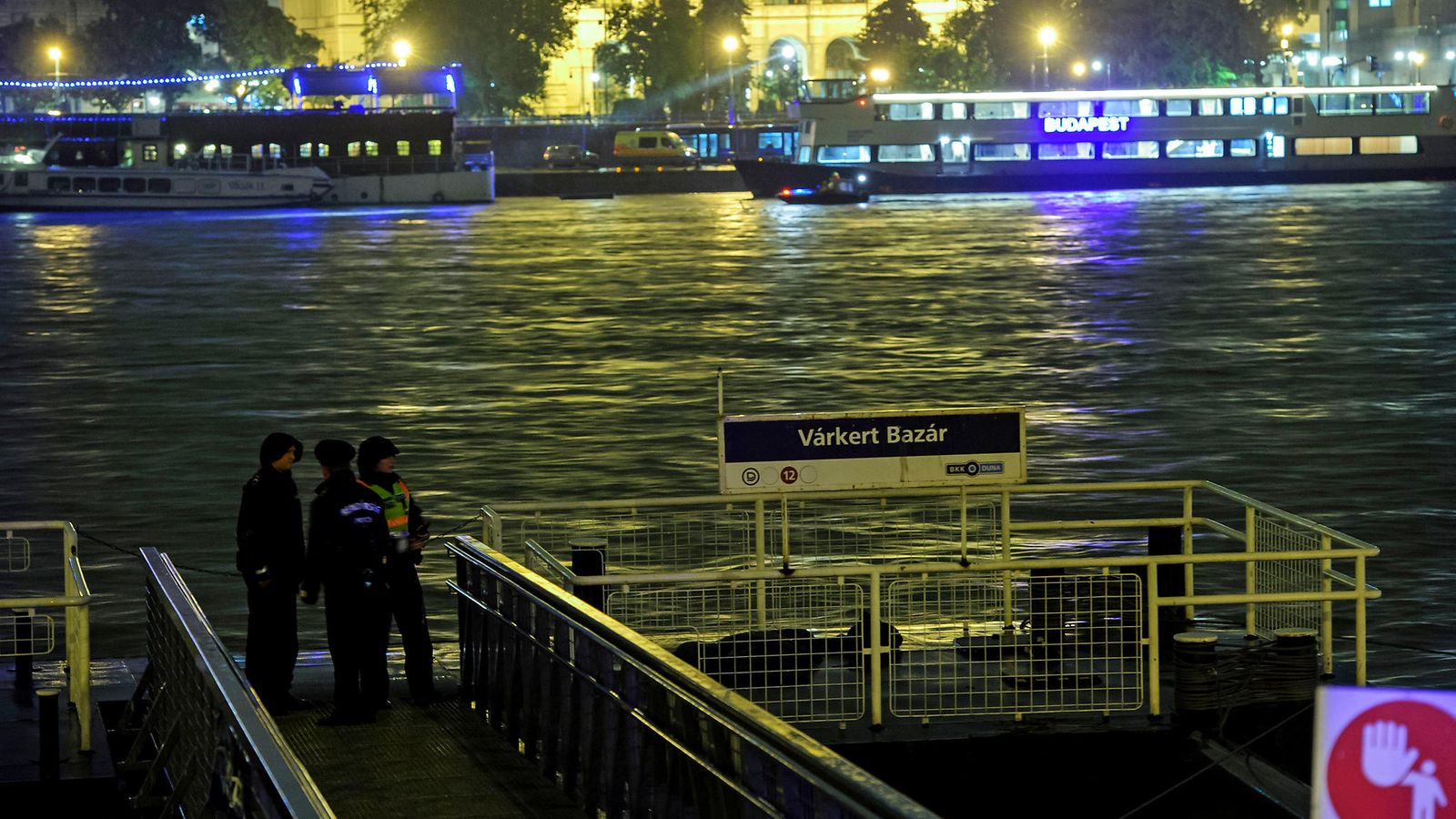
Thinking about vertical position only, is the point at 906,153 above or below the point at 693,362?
above

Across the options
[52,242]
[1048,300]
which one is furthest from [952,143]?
[1048,300]

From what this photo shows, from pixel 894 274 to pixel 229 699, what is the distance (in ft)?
171

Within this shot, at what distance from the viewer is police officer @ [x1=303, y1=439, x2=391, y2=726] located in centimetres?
1010

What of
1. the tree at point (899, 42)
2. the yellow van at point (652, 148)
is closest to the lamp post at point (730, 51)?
the tree at point (899, 42)

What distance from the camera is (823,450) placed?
11242 millimetres

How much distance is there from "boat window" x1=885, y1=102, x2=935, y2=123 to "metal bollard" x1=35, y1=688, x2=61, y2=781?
306 ft

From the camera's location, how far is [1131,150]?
106 meters

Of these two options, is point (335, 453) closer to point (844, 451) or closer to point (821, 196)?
point (844, 451)

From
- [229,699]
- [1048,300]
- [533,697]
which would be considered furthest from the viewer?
[1048,300]

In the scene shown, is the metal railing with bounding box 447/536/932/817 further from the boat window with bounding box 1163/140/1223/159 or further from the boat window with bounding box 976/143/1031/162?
the boat window with bounding box 1163/140/1223/159

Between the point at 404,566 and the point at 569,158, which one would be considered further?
the point at 569,158

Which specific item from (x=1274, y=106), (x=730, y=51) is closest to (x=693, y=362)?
(x=1274, y=106)

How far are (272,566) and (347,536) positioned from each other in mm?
606

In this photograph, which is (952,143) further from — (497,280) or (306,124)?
(497,280)
